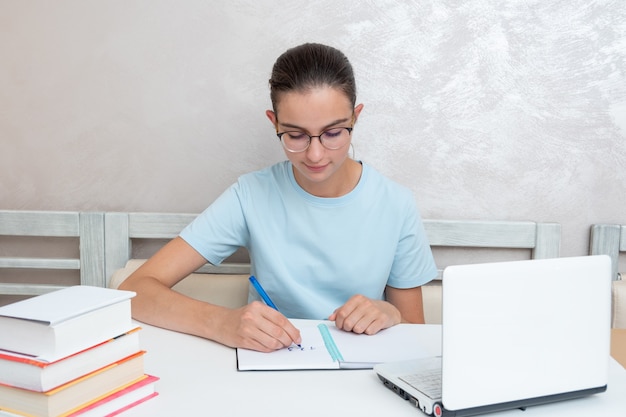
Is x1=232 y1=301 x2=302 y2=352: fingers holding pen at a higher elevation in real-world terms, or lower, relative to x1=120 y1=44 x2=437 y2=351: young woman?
lower

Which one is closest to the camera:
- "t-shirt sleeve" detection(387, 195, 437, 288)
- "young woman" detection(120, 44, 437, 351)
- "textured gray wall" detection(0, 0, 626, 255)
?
"young woman" detection(120, 44, 437, 351)

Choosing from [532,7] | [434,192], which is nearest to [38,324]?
[434,192]

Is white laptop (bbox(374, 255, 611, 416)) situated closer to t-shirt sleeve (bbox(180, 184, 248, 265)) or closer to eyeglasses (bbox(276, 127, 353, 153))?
eyeglasses (bbox(276, 127, 353, 153))

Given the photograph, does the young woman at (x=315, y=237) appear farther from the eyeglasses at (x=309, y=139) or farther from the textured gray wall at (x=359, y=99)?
the textured gray wall at (x=359, y=99)

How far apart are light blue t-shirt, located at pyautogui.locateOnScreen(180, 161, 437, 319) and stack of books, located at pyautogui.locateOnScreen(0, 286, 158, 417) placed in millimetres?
625

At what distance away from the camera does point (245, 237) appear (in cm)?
164

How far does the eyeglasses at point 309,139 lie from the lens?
1.36 metres

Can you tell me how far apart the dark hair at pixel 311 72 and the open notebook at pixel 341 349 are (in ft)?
1.56

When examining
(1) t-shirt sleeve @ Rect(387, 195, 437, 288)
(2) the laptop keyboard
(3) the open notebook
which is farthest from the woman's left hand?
(1) t-shirt sleeve @ Rect(387, 195, 437, 288)

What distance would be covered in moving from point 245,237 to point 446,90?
701 mm

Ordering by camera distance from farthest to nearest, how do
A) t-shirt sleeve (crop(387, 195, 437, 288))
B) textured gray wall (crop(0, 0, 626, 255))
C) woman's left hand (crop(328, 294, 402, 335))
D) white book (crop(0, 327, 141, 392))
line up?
textured gray wall (crop(0, 0, 626, 255)) → t-shirt sleeve (crop(387, 195, 437, 288)) → woman's left hand (crop(328, 294, 402, 335)) → white book (crop(0, 327, 141, 392))

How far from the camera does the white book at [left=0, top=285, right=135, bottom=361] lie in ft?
2.79

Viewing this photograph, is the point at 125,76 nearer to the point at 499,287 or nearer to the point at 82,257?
the point at 82,257

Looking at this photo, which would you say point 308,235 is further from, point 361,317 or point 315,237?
point 361,317
